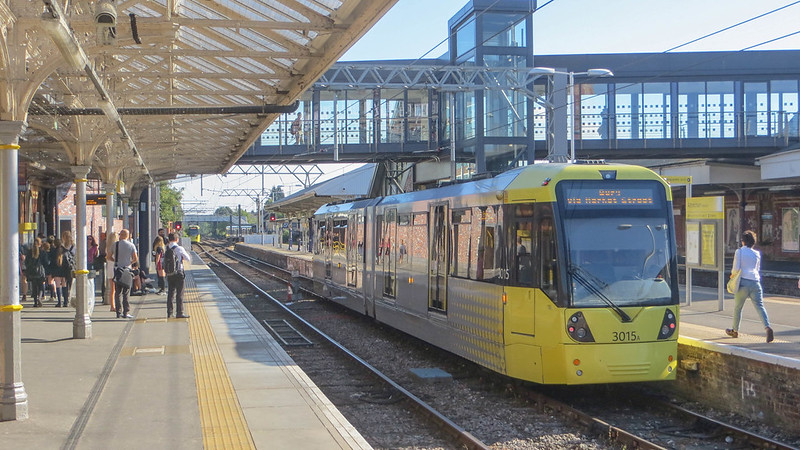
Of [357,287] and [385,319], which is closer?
[385,319]

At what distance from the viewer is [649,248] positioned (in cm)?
1031

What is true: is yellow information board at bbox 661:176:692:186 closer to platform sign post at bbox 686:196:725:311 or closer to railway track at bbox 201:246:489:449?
platform sign post at bbox 686:196:725:311

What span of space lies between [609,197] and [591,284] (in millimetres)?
1166

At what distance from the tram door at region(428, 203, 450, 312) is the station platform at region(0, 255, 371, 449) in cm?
255

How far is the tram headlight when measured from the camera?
9758 mm

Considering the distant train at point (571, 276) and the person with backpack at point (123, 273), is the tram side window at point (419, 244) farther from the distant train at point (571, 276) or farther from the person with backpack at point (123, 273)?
the person with backpack at point (123, 273)

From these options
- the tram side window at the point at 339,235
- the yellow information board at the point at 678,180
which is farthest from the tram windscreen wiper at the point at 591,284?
the tram side window at the point at 339,235

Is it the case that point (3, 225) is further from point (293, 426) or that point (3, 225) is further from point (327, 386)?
point (327, 386)

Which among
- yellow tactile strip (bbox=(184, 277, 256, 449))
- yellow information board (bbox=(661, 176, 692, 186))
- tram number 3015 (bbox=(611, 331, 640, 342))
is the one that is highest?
yellow information board (bbox=(661, 176, 692, 186))

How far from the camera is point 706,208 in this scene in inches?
693

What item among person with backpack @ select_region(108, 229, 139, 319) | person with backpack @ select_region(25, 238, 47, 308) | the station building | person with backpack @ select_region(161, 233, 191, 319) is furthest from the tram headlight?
the station building

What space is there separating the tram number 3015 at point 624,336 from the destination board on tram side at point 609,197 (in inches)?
61.0

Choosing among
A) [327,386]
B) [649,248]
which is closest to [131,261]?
[327,386]

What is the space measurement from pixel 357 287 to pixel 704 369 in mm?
10019
